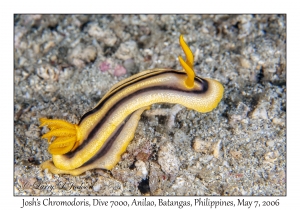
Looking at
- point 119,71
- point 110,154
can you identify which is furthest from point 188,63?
point 119,71

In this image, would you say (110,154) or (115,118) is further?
(110,154)

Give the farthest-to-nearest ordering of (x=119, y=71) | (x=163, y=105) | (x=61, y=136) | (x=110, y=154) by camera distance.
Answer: (x=119, y=71) < (x=163, y=105) < (x=110, y=154) < (x=61, y=136)

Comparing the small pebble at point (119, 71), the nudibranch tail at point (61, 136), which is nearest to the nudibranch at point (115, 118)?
the nudibranch tail at point (61, 136)

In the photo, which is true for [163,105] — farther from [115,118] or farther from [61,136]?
[61,136]

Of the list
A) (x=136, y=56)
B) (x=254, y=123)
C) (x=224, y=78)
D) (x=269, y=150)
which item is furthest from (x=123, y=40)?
(x=269, y=150)

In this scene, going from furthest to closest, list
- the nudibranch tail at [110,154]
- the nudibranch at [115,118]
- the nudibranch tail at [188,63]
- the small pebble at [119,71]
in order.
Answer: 1. the small pebble at [119,71]
2. the nudibranch tail at [110,154]
3. the nudibranch at [115,118]
4. the nudibranch tail at [188,63]

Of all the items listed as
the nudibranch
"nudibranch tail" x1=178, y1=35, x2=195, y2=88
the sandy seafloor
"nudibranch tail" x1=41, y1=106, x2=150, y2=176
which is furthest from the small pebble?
"nudibranch tail" x1=178, y1=35, x2=195, y2=88

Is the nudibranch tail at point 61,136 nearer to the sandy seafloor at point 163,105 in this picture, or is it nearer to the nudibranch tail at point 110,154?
the nudibranch tail at point 110,154
